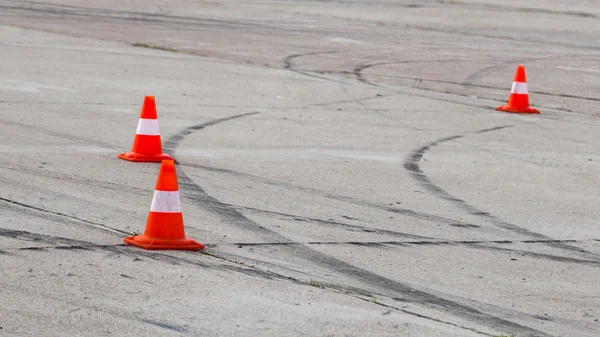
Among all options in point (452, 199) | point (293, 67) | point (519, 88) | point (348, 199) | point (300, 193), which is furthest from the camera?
point (293, 67)

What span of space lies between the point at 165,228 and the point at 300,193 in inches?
90.5

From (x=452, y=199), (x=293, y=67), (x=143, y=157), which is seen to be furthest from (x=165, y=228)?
(x=293, y=67)

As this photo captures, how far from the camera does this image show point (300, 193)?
9.48 metres

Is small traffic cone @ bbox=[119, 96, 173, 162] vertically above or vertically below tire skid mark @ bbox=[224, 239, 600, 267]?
above

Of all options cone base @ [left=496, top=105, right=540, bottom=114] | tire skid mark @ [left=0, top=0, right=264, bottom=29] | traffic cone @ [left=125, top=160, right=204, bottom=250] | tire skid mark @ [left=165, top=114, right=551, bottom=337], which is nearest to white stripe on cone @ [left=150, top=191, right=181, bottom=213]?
traffic cone @ [left=125, top=160, right=204, bottom=250]

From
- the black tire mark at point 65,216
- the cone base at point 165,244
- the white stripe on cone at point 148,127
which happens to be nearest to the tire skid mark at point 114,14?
the white stripe on cone at point 148,127

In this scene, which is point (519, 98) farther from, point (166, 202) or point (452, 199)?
point (166, 202)

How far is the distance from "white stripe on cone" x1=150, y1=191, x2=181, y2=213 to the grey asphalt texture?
12.8 inches

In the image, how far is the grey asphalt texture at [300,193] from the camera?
6230 millimetres

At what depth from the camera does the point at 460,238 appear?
8.20m

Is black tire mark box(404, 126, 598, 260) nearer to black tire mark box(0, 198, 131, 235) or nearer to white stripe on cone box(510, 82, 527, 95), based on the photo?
white stripe on cone box(510, 82, 527, 95)

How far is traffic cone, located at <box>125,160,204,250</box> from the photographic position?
24.1ft

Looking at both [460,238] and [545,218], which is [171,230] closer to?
[460,238]

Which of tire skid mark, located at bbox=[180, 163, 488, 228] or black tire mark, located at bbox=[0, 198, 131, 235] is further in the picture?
tire skid mark, located at bbox=[180, 163, 488, 228]
